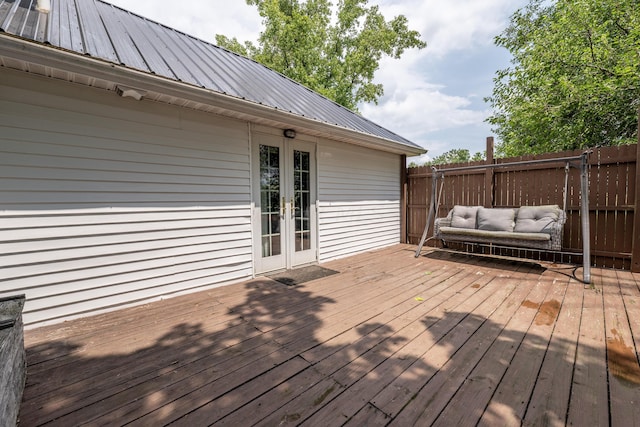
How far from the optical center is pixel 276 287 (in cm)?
333

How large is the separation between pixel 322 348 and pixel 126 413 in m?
1.15

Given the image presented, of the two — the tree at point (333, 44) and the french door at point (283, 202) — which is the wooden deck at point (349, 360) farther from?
the tree at point (333, 44)

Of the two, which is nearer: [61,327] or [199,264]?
[61,327]

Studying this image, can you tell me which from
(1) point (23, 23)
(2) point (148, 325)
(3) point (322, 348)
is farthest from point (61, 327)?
(1) point (23, 23)

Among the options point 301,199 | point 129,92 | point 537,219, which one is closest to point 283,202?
point 301,199

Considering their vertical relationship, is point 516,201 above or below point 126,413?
above

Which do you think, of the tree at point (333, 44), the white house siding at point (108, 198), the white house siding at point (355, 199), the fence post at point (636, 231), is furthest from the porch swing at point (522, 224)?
the tree at point (333, 44)

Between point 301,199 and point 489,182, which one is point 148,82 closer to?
point 301,199

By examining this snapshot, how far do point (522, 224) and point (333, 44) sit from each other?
13.2 m

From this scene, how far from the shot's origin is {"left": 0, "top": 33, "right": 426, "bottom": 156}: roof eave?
72.3 inches

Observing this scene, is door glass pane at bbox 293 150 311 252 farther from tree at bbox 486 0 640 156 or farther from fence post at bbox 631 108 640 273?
tree at bbox 486 0 640 156

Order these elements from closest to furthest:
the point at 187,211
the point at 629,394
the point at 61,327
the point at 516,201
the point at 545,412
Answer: the point at 545,412 → the point at 629,394 → the point at 61,327 → the point at 187,211 → the point at 516,201

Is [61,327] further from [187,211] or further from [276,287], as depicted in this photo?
[276,287]

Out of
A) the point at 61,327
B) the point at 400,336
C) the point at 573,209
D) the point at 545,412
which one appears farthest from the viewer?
the point at 573,209
